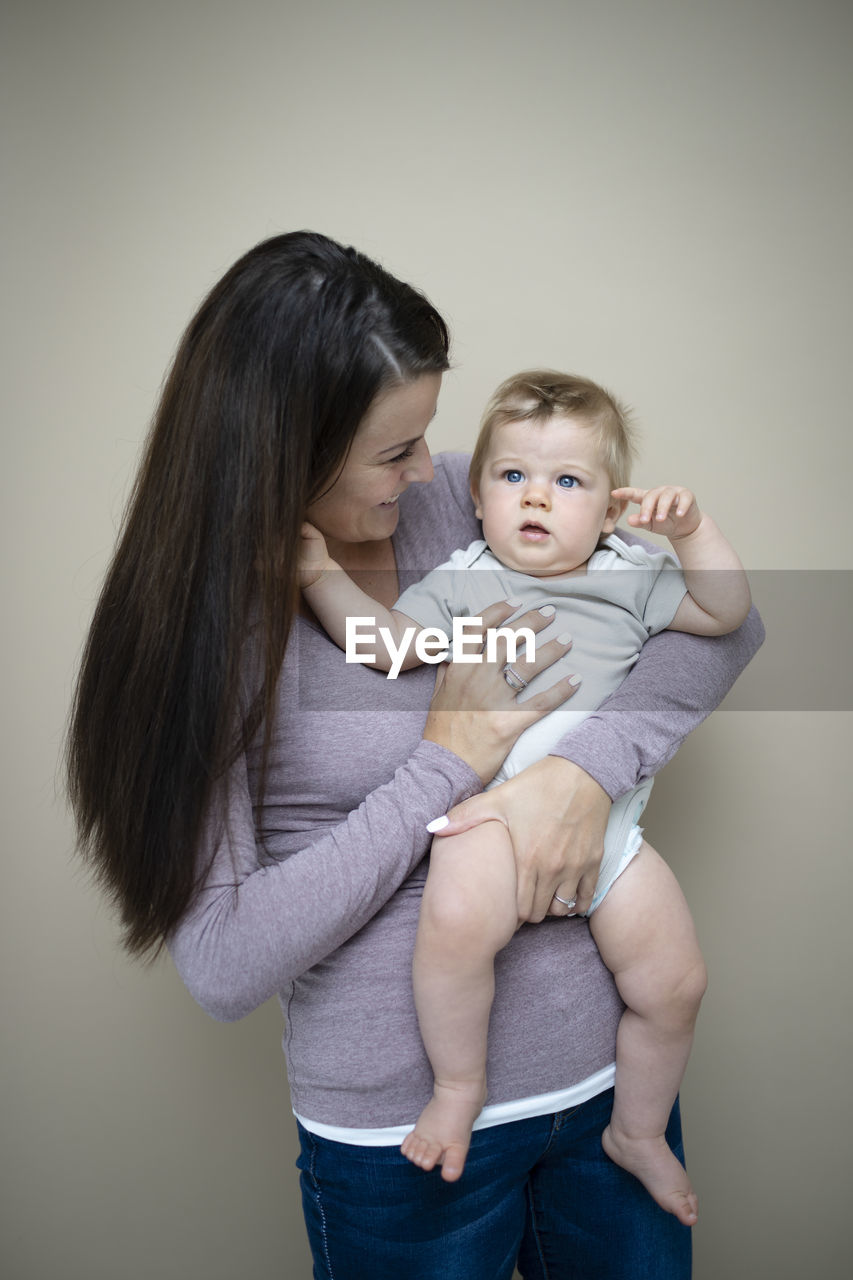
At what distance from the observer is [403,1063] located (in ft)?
4.21

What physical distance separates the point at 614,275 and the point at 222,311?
3.25ft

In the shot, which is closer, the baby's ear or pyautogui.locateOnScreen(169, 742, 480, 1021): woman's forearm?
pyautogui.locateOnScreen(169, 742, 480, 1021): woman's forearm

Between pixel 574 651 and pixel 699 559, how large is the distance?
0.69ft

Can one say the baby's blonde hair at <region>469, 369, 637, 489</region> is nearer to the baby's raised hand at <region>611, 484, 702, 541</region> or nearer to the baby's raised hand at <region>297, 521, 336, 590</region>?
the baby's raised hand at <region>611, 484, 702, 541</region>

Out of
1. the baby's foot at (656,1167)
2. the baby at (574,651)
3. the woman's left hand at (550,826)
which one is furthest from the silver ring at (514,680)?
the baby's foot at (656,1167)

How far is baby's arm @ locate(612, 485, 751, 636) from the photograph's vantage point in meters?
1.30

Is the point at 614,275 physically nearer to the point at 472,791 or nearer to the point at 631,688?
the point at 631,688

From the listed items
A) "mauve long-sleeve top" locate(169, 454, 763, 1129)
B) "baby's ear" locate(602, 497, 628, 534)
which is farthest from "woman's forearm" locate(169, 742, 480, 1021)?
"baby's ear" locate(602, 497, 628, 534)

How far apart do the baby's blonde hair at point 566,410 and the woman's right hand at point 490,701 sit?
0.85 feet

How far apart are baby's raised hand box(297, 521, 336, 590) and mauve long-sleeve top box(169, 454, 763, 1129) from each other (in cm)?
7

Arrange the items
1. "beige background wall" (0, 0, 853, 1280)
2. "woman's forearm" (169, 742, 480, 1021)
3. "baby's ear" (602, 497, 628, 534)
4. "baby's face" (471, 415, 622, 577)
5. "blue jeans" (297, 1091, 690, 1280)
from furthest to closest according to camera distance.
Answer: "beige background wall" (0, 0, 853, 1280) → "baby's ear" (602, 497, 628, 534) → "baby's face" (471, 415, 622, 577) → "blue jeans" (297, 1091, 690, 1280) → "woman's forearm" (169, 742, 480, 1021)

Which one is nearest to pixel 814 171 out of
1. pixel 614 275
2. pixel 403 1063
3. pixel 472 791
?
pixel 614 275

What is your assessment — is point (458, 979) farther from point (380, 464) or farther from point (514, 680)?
point (380, 464)

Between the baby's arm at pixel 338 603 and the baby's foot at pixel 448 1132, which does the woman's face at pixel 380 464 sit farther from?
the baby's foot at pixel 448 1132
